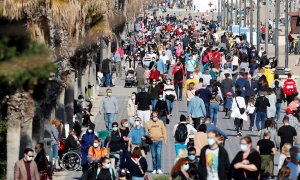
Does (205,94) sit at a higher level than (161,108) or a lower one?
higher

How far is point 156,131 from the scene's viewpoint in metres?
27.2

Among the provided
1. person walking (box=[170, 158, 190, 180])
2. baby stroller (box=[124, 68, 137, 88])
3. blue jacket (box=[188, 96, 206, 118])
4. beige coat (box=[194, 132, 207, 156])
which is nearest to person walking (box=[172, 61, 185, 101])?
baby stroller (box=[124, 68, 137, 88])

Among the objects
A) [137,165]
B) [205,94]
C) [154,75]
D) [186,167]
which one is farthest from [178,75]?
[186,167]

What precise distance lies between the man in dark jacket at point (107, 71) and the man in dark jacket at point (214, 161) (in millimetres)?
27497

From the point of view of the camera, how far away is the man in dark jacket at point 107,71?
47250 millimetres

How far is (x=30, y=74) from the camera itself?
42.8 feet

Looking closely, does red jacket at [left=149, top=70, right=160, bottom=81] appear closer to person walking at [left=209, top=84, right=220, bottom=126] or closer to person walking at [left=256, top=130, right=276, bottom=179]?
person walking at [left=209, top=84, right=220, bottom=126]

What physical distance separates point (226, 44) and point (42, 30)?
41.3m

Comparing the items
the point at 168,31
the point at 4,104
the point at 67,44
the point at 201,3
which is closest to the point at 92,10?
the point at 67,44

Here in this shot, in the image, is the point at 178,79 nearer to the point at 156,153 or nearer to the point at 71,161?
the point at 71,161

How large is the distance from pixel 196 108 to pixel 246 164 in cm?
1235

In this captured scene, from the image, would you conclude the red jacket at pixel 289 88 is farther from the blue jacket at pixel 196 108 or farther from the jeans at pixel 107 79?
the jeans at pixel 107 79

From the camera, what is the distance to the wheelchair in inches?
1099

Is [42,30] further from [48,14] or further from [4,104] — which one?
[4,104]
